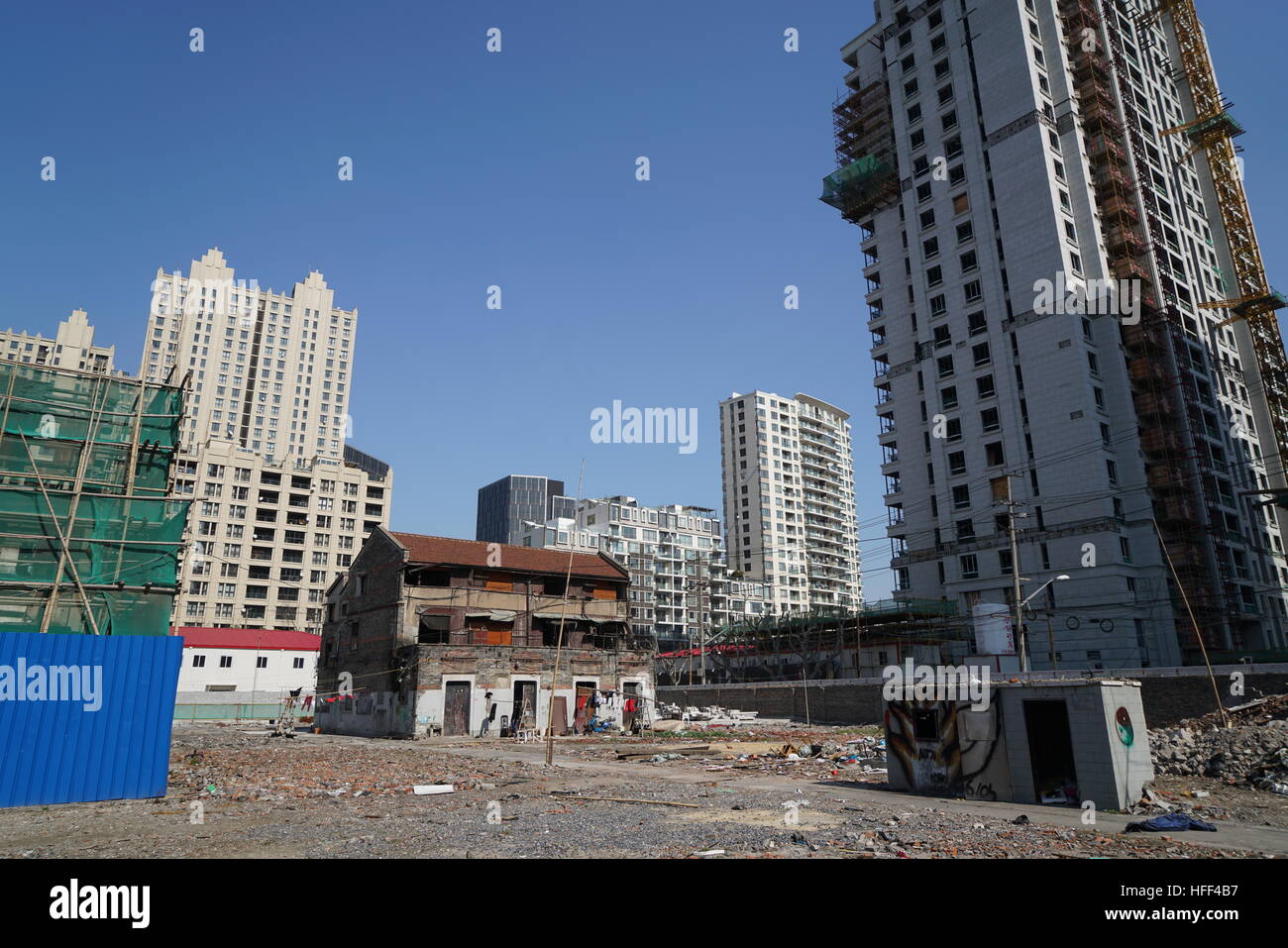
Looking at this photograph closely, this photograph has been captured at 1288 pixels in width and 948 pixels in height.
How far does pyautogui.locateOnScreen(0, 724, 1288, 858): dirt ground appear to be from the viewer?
1095cm

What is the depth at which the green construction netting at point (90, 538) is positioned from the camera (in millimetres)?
→ 18688

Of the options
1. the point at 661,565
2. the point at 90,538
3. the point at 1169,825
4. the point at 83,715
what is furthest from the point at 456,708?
the point at 661,565

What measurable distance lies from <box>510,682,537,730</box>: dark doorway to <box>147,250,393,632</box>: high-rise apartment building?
63585 mm

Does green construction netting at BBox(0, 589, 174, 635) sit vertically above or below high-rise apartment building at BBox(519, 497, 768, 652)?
below

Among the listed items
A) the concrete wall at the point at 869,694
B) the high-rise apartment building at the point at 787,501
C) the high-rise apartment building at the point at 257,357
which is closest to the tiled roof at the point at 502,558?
Answer: the concrete wall at the point at 869,694

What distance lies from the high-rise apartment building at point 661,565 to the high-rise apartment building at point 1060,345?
65449 millimetres

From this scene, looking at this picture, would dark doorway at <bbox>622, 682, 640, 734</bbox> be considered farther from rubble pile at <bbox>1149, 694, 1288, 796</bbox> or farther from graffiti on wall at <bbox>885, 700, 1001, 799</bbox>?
rubble pile at <bbox>1149, 694, 1288, 796</bbox>

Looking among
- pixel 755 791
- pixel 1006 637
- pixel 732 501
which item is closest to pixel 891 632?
pixel 1006 637

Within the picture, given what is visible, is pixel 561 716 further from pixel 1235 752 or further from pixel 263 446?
pixel 263 446

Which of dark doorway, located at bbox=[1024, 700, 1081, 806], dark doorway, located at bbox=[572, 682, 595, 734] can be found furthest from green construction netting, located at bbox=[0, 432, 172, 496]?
dark doorway, located at bbox=[572, 682, 595, 734]

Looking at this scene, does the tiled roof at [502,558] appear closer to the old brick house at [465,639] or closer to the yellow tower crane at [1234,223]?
the old brick house at [465,639]

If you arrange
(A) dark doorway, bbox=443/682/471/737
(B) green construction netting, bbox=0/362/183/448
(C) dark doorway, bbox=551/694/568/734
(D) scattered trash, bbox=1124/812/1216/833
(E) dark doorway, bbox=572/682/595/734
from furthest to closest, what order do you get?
(E) dark doorway, bbox=572/682/595/734, (C) dark doorway, bbox=551/694/568/734, (A) dark doorway, bbox=443/682/471/737, (B) green construction netting, bbox=0/362/183/448, (D) scattered trash, bbox=1124/812/1216/833

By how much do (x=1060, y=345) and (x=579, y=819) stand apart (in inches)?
2235
